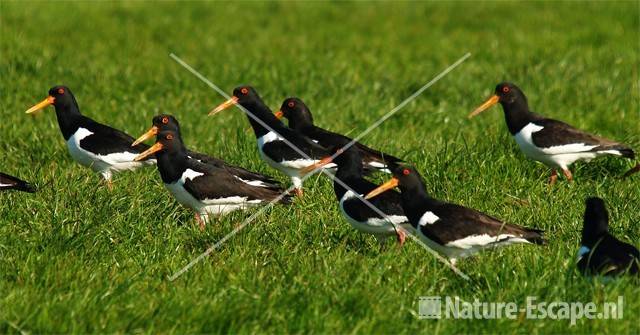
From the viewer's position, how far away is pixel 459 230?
21.9ft

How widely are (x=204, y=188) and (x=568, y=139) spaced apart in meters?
3.44

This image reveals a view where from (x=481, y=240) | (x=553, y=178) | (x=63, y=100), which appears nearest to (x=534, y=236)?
(x=481, y=240)

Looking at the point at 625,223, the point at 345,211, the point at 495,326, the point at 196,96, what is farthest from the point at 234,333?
the point at 196,96

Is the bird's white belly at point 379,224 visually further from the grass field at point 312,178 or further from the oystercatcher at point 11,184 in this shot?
the oystercatcher at point 11,184

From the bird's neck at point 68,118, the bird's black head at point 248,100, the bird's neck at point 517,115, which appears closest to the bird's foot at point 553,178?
the bird's neck at point 517,115

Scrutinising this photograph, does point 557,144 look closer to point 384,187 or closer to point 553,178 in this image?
point 553,178

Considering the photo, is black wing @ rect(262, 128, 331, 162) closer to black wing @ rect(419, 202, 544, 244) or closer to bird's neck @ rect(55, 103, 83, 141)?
bird's neck @ rect(55, 103, 83, 141)

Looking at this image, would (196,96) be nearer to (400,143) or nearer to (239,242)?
(400,143)

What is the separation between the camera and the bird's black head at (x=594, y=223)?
20.9 ft

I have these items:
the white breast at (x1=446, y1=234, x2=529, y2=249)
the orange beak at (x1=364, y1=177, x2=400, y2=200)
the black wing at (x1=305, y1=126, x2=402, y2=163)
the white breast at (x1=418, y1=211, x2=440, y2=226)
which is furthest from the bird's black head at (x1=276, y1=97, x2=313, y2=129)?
the white breast at (x1=446, y1=234, x2=529, y2=249)

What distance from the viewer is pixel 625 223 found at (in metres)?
7.52

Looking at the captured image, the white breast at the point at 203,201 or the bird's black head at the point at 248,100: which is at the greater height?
the bird's black head at the point at 248,100

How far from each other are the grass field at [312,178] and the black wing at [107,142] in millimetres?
238

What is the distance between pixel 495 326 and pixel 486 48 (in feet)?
35.4
